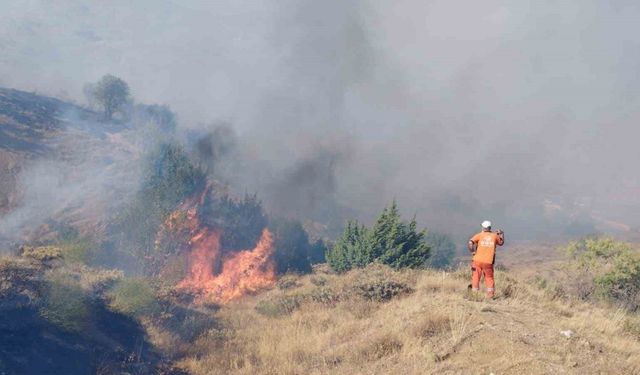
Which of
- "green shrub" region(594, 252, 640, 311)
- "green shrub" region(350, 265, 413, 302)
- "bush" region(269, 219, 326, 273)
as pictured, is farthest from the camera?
"bush" region(269, 219, 326, 273)

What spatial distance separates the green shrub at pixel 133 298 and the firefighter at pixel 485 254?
365 inches

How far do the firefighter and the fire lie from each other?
15.9 meters

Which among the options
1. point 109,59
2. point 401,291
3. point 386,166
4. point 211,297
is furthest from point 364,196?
point 109,59

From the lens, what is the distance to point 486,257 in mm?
10875

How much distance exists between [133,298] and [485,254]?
32.3 ft

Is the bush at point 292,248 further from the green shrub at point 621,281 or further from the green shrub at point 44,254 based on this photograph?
the green shrub at point 621,281

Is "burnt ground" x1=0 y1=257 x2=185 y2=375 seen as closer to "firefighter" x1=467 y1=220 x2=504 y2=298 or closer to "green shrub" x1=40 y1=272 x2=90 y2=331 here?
"green shrub" x1=40 y1=272 x2=90 y2=331

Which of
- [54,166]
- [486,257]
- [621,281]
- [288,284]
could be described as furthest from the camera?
[54,166]

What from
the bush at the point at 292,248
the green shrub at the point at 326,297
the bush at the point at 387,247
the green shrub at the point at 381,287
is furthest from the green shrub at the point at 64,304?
the bush at the point at 292,248

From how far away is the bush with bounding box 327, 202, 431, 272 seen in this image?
2577cm

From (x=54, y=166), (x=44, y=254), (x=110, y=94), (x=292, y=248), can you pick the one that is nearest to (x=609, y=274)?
(x=44, y=254)

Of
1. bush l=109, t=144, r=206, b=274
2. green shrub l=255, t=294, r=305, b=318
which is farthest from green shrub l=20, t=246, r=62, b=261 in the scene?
bush l=109, t=144, r=206, b=274

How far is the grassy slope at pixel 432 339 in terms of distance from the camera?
7.24 meters

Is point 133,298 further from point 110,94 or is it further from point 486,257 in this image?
point 110,94
